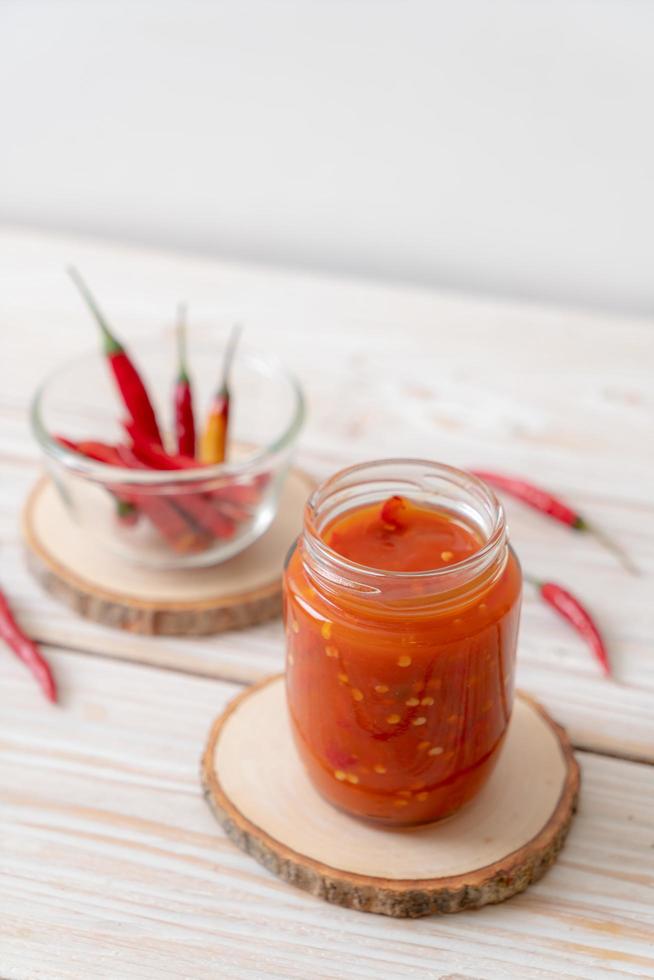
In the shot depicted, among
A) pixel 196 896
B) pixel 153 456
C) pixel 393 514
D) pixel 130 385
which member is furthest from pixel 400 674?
pixel 130 385

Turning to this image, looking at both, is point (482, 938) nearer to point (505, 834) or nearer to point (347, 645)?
point (505, 834)

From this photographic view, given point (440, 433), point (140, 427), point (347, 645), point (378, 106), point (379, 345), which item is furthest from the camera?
point (378, 106)

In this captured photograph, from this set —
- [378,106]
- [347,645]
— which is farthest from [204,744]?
[378,106]

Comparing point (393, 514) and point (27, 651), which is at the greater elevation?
point (393, 514)

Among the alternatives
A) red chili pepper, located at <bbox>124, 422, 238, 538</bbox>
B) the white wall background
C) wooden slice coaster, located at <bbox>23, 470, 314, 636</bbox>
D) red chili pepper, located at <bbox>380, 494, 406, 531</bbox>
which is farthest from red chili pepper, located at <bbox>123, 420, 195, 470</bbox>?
the white wall background

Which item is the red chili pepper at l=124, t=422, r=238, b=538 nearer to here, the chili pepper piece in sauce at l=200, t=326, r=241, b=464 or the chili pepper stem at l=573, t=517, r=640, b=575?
the chili pepper piece in sauce at l=200, t=326, r=241, b=464

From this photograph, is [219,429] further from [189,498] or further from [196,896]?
[196,896]
